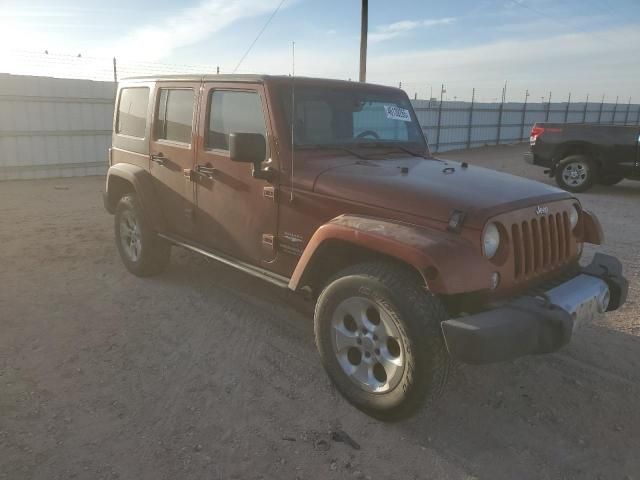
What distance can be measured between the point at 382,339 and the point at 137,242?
318 cm

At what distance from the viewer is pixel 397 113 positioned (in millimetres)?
4230

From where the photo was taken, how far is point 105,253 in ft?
19.7

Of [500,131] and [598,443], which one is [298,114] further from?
[500,131]

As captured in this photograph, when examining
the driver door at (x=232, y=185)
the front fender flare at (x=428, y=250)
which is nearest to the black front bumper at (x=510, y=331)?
the front fender flare at (x=428, y=250)

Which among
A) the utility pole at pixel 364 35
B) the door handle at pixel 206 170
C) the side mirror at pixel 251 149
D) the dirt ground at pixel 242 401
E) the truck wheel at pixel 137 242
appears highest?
the utility pole at pixel 364 35

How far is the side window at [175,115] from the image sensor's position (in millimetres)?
4312

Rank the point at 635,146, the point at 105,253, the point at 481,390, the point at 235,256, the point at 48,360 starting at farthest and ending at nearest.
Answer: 1. the point at 635,146
2. the point at 105,253
3. the point at 235,256
4. the point at 48,360
5. the point at 481,390

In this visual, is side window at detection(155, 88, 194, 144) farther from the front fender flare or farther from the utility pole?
the utility pole

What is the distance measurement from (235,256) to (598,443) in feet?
8.86

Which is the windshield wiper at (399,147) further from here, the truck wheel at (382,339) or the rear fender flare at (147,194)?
the rear fender flare at (147,194)

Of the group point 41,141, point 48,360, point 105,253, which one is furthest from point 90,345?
point 41,141

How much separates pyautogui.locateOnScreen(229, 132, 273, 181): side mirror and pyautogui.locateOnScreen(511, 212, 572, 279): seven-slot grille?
5.41ft

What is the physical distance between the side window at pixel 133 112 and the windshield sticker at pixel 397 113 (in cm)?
231

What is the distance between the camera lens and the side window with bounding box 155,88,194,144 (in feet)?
14.1
